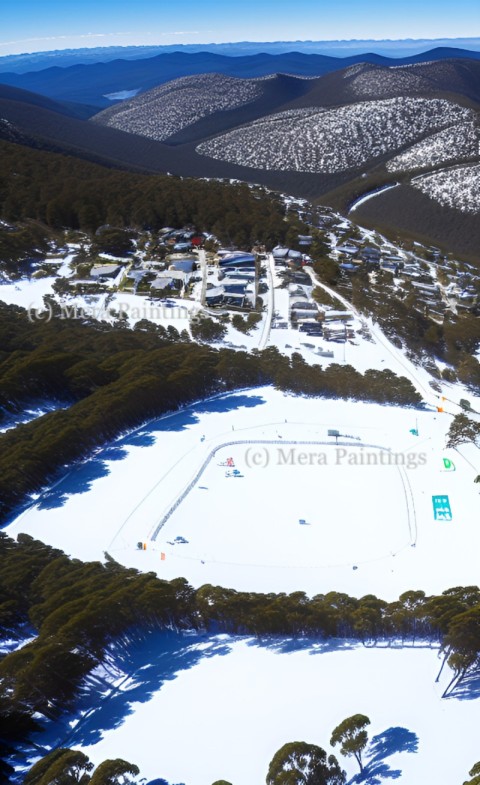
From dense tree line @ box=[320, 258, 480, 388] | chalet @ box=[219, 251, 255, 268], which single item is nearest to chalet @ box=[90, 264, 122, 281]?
chalet @ box=[219, 251, 255, 268]

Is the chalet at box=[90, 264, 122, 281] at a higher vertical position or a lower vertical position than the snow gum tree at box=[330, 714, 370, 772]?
higher

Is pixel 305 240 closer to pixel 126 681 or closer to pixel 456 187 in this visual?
pixel 456 187

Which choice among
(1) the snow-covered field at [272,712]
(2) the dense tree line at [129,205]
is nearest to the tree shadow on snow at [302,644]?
(1) the snow-covered field at [272,712]

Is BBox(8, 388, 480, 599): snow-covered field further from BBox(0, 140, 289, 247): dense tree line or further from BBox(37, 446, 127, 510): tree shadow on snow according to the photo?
BBox(0, 140, 289, 247): dense tree line

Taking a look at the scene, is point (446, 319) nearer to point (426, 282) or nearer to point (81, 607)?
point (426, 282)

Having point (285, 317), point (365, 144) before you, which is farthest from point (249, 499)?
point (365, 144)

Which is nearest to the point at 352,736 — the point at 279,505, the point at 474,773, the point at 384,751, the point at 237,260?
the point at 384,751
